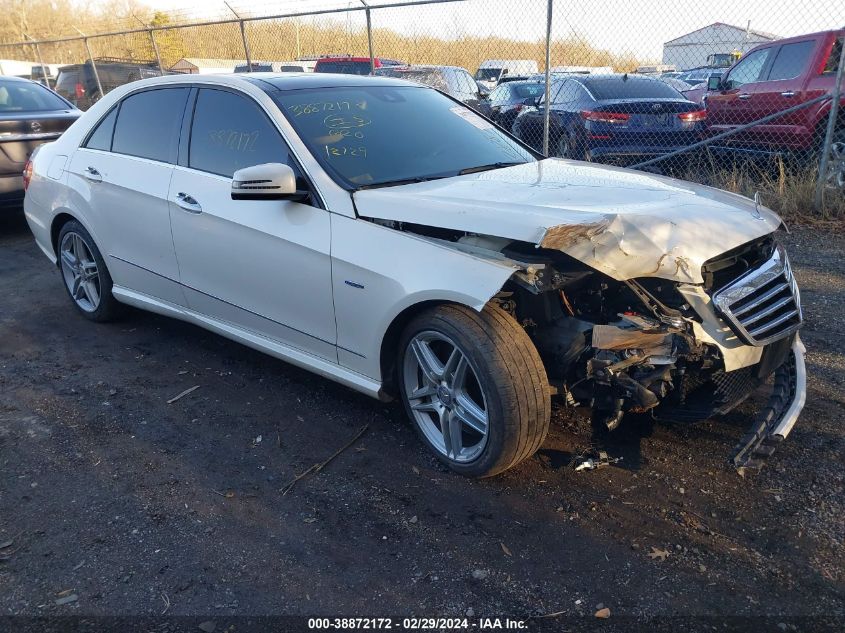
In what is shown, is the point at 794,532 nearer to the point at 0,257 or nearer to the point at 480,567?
Answer: the point at 480,567

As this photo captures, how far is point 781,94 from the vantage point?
28.2 ft

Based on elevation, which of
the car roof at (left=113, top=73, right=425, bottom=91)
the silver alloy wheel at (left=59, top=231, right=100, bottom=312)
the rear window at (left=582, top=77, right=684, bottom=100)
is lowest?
the silver alloy wheel at (left=59, top=231, right=100, bottom=312)

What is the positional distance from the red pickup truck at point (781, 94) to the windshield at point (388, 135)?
5.22m

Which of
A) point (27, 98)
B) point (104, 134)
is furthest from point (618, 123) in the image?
point (27, 98)

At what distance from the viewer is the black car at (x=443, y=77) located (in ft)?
39.1

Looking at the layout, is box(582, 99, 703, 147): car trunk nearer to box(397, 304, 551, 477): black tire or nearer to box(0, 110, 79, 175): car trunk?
box(0, 110, 79, 175): car trunk

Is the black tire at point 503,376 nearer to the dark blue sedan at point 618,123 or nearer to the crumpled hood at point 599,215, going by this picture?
the crumpled hood at point 599,215

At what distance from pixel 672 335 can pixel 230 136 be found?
8.56 feet

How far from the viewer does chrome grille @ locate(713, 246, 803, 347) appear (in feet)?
9.26

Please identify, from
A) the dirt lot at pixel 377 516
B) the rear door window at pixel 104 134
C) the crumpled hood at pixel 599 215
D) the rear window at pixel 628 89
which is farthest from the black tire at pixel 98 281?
the rear window at pixel 628 89

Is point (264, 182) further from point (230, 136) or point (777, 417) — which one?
point (777, 417)

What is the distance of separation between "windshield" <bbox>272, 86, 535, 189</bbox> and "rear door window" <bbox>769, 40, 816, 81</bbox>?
19.6 ft

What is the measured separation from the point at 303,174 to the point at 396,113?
2.85ft

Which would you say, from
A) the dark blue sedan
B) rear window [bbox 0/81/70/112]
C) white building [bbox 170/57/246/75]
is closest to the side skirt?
rear window [bbox 0/81/70/112]
